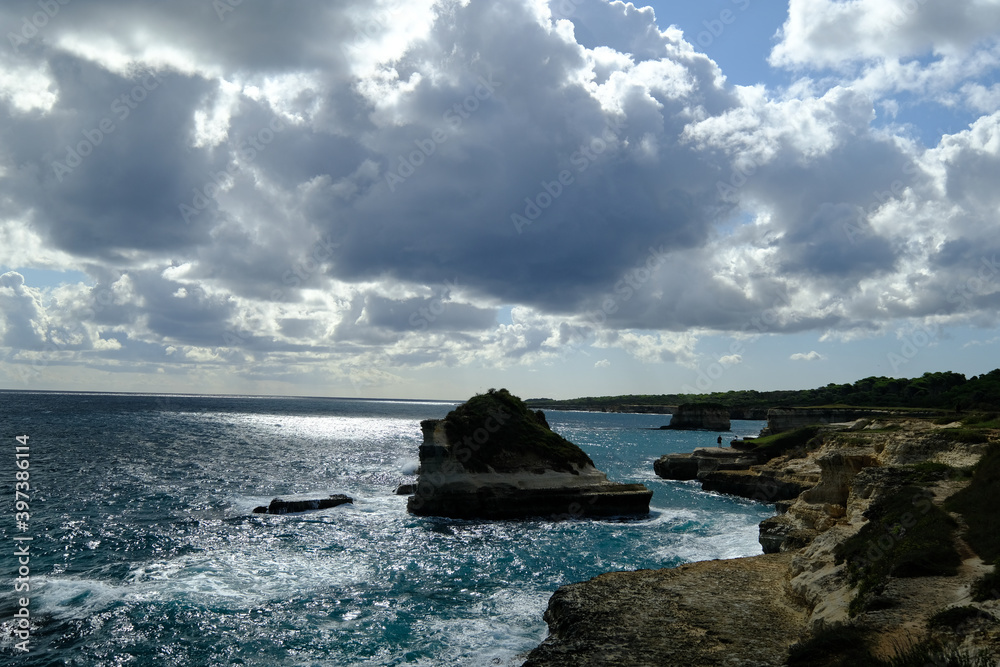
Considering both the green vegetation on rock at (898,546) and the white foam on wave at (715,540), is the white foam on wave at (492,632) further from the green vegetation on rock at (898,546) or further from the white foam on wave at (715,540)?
the white foam on wave at (715,540)

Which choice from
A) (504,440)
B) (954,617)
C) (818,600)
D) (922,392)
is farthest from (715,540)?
(922,392)

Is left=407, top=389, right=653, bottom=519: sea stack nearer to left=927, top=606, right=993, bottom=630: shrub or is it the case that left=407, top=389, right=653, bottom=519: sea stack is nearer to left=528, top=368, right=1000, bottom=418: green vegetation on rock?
left=927, top=606, right=993, bottom=630: shrub

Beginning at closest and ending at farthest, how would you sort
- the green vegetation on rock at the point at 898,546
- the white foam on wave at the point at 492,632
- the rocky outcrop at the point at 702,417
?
the green vegetation on rock at the point at 898,546, the white foam on wave at the point at 492,632, the rocky outcrop at the point at 702,417

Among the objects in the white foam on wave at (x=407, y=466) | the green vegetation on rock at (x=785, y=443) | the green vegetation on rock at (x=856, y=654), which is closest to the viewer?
the green vegetation on rock at (x=856, y=654)

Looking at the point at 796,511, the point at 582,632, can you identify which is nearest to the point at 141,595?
the point at 582,632

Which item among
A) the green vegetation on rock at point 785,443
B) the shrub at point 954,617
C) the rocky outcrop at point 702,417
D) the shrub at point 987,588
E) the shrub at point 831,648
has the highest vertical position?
the shrub at point 987,588

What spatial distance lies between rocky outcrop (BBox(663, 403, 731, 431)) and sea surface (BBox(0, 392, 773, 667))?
371 ft

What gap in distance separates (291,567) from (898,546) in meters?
23.9

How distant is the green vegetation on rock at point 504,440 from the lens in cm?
4331

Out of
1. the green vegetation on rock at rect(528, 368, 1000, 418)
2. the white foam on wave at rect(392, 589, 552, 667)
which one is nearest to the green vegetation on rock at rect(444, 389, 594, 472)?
the white foam on wave at rect(392, 589, 552, 667)

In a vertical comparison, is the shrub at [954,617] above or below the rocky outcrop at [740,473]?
above

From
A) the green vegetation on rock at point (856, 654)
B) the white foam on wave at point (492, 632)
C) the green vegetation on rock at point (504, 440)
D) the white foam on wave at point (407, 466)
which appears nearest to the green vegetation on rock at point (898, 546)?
the green vegetation on rock at point (856, 654)

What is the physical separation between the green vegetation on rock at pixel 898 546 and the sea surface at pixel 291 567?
957 centimetres

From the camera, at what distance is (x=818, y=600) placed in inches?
631
